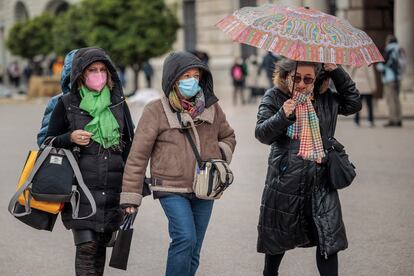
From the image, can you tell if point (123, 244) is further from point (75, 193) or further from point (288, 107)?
point (288, 107)

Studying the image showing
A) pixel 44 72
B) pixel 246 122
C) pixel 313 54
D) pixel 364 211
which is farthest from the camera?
pixel 44 72

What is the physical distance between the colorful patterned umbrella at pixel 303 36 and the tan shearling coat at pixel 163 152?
57cm

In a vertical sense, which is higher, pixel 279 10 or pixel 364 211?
pixel 279 10

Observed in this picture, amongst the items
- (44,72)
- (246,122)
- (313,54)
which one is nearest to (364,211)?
(313,54)

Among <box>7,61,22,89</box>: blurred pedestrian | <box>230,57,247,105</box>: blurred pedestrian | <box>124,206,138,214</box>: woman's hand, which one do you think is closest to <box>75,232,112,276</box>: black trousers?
<box>124,206,138,214</box>: woman's hand

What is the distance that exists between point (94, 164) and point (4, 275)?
1.71 metres

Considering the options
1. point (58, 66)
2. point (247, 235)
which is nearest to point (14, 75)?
point (58, 66)

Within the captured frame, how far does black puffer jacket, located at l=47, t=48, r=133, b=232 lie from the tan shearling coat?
0.24 metres

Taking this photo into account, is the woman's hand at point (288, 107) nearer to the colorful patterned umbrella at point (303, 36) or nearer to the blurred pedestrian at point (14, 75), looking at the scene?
the colorful patterned umbrella at point (303, 36)

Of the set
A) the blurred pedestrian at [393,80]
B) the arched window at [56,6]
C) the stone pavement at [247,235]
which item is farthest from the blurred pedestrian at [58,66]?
the stone pavement at [247,235]

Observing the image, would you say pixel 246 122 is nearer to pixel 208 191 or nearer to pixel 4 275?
pixel 4 275

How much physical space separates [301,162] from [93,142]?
120 centimetres

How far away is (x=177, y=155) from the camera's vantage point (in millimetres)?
5195

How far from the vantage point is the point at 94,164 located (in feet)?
17.6
